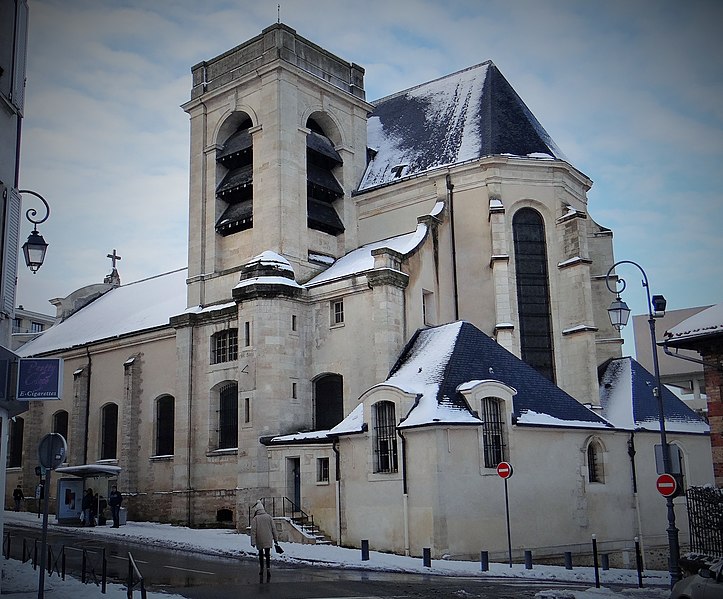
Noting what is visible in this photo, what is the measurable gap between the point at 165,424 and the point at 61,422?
10230mm

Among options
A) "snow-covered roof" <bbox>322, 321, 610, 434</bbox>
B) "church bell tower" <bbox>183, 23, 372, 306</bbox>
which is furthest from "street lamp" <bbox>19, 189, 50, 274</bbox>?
"church bell tower" <bbox>183, 23, 372, 306</bbox>

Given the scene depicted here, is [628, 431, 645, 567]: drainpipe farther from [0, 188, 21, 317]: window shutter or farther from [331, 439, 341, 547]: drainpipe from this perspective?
[0, 188, 21, 317]: window shutter

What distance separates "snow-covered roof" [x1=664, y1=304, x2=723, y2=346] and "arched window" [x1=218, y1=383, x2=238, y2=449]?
2007 cm

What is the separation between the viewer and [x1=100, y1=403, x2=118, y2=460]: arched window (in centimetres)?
4125

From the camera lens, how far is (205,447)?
34312 mm

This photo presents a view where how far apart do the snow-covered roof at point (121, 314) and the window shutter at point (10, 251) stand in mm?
22650

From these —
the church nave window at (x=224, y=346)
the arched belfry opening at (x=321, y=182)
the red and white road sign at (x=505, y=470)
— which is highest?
the arched belfry opening at (x=321, y=182)

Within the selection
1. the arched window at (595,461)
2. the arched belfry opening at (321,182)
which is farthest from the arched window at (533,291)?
the arched belfry opening at (321,182)

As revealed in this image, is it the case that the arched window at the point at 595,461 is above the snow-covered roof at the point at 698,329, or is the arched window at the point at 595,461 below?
below

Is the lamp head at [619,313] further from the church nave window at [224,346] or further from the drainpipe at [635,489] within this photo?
the church nave window at [224,346]

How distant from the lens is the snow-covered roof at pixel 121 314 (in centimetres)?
4206

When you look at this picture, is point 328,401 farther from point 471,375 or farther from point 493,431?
point 493,431

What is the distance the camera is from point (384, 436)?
26.2m

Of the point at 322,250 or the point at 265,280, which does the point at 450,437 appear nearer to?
the point at 265,280
